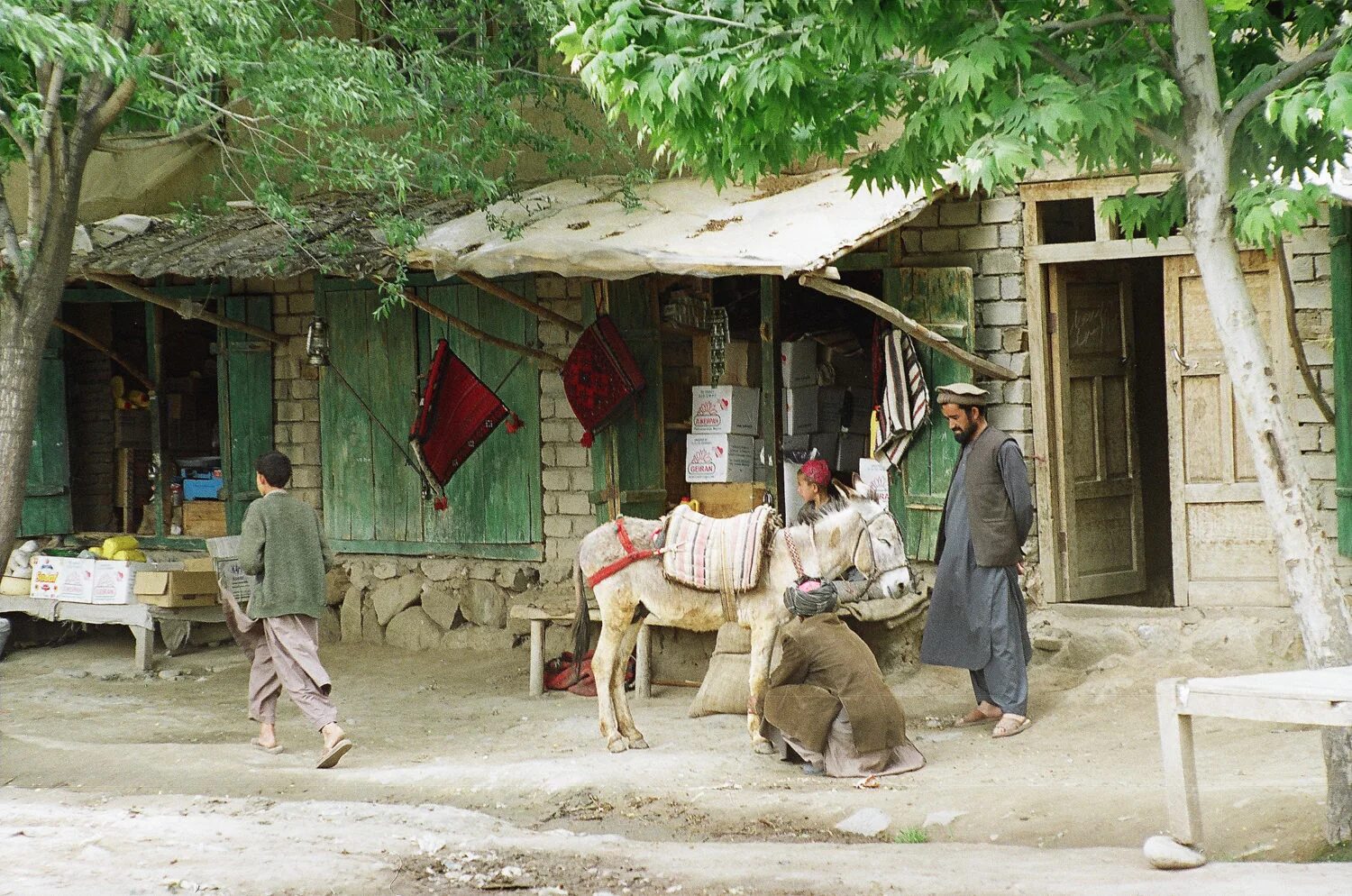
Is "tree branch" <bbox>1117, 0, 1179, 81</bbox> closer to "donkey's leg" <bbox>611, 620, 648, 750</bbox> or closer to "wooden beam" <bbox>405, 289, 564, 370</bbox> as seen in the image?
"donkey's leg" <bbox>611, 620, 648, 750</bbox>

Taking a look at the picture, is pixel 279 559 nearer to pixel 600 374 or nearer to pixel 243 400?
pixel 600 374

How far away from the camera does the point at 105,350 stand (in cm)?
1172

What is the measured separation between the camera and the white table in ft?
34.2

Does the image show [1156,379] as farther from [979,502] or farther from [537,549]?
[537,549]

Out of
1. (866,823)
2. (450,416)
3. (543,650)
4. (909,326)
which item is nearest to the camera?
(866,823)

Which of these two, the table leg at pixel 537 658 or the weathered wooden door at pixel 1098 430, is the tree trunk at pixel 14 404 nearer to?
the table leg at pixel 537 658

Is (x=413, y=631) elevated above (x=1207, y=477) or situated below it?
below

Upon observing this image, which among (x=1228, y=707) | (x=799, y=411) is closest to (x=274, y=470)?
(x=799, y=411)

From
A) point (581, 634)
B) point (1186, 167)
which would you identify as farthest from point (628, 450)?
point (1186, 167)

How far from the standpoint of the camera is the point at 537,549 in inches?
394

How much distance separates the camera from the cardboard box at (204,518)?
38.1 ft

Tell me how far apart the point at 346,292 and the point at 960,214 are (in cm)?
470

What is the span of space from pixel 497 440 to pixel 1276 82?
6192 mm

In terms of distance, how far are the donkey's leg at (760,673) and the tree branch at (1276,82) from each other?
3267 millimetres
